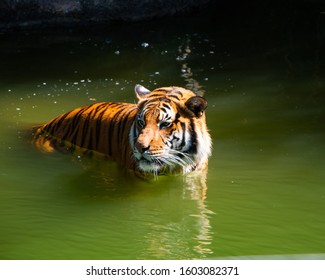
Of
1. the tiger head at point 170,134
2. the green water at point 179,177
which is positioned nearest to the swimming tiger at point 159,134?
the tiger head at point 170,134

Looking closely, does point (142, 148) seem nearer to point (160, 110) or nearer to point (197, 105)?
point (160, 110)

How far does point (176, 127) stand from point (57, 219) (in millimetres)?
723

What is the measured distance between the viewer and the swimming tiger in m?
3.84

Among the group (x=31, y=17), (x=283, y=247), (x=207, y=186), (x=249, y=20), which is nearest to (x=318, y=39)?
(x=249, y=20)

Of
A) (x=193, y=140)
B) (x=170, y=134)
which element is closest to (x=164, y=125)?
(x=170, y=134)

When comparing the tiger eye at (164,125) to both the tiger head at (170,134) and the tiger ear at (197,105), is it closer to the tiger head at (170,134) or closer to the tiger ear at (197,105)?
the tiger head at (170,134)

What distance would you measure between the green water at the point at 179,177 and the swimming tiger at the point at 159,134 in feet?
0.35

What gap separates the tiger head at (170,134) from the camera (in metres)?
3.82

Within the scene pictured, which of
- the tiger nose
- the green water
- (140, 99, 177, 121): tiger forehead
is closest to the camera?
the green water

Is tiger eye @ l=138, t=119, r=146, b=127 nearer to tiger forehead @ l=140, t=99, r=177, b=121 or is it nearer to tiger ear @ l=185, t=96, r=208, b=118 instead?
tiger forehead @ l=140, t=99, r=177, b=121

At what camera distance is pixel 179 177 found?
4129 millimetres

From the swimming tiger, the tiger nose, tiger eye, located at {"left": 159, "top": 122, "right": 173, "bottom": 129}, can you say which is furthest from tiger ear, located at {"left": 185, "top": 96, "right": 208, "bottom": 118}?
the tiger nose

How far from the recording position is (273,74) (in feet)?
19.5

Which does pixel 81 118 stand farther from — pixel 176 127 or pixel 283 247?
pixel 283 247
